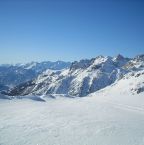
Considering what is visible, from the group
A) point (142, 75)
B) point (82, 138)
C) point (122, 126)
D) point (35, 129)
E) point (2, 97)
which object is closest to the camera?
point (82, 138)

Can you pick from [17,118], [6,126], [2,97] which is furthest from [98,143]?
[2,97]

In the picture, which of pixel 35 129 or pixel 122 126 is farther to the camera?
pixel 122 126

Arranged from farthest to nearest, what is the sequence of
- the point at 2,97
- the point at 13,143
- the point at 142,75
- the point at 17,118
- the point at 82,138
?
the point at 142,75, the point at 2,97, the point at 17,118, the point at 82,138, the point at 13,143

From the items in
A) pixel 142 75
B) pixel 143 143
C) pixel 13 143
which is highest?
pixel 142 75

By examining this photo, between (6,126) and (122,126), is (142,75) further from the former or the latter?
(6,126)

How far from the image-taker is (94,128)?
86.3 feet

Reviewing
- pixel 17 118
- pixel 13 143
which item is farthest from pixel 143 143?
pixel 17 118

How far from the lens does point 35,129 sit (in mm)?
25609

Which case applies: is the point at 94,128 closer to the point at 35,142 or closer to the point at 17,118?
the point at 35,142

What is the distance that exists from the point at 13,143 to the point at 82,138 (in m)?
6.44

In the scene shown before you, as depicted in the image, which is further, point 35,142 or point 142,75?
point 142,75

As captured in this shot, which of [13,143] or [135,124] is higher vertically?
[135,124]

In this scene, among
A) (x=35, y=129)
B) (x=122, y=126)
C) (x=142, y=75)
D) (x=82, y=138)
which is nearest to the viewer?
(x=82, y=138)

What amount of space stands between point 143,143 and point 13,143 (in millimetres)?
11641
